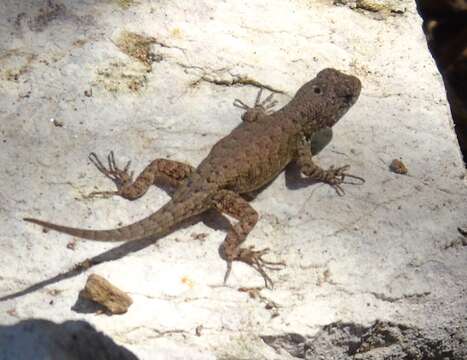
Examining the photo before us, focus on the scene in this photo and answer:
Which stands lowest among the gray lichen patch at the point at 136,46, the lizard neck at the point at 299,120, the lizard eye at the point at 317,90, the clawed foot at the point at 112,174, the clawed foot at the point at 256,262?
the clawed foot at the point at 256,262

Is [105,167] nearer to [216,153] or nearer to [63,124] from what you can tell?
[63,124]

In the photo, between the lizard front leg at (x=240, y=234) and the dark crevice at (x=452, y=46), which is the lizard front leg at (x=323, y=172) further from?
the dark crevice at (x=452, y=46)

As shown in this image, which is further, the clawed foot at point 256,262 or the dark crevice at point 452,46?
the dark crevice at point 452,46

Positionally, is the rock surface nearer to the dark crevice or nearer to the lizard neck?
the lizard neck

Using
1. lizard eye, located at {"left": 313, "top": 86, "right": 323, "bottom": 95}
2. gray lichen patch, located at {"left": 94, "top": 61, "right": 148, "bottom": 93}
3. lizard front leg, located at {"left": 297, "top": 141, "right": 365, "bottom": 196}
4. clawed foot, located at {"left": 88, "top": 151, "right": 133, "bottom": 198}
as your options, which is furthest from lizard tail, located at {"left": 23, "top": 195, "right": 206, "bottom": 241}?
lizard eye, located at {"left": 313, "top": 86, "right": 323, "bottom": 95}

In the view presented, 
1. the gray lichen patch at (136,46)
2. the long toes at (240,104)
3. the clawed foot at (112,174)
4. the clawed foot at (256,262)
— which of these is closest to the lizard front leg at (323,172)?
the long toes at (240,104)

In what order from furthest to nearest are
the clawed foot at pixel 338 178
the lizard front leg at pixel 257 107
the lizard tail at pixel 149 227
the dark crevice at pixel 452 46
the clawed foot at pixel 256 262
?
the dark crevice at pixel 452 46 < the lizard front leg at pixel 257 107 < the clawed foot at pixel 338 178 < the clawed foot at pixel 256 262 < the lizard tail at pixel 149 227

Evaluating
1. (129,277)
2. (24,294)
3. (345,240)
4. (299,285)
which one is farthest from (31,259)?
(345,240)

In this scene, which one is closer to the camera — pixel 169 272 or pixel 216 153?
pixel 169 272
